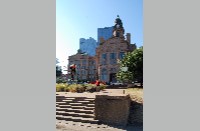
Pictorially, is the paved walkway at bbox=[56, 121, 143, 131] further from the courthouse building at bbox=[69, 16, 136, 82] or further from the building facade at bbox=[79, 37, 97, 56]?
the building facade at bbox=[79, 37, 97, 56]

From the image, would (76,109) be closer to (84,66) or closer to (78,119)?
(78,119)

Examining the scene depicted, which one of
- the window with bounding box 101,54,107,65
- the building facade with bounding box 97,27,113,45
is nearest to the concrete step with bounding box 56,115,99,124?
the window with bounding box 101,54,107,65

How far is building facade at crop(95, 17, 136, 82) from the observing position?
45.0 m

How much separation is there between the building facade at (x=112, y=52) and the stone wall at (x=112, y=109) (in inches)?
1357

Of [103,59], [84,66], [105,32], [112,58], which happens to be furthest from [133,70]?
[105,32]

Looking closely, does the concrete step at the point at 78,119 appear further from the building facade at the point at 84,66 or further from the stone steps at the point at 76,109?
the building facade at the point at 84,66

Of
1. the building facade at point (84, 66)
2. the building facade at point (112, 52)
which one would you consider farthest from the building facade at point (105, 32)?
the building facade at point (112, 52)

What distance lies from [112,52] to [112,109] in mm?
35923

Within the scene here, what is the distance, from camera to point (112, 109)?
1054cm

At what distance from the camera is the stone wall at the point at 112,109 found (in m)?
10.4
